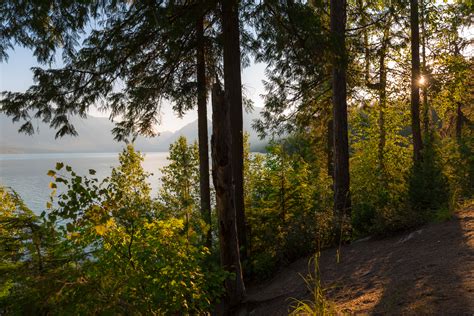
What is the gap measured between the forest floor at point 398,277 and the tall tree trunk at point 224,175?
3.30 ft

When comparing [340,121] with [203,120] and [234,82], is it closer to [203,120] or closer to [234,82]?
[234,82]

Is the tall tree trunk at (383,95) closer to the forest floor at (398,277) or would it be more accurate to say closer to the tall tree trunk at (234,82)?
the tall tree trunk at (234,82)

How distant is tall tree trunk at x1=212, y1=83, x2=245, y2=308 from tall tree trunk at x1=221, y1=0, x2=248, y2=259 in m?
1.22

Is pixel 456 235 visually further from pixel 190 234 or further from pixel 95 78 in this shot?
pixel 95 78

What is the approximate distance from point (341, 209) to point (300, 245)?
1420mm

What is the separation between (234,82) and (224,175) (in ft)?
8.57

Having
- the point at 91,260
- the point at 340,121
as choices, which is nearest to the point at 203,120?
the point at 340,121

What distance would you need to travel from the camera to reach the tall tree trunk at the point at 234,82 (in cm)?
719

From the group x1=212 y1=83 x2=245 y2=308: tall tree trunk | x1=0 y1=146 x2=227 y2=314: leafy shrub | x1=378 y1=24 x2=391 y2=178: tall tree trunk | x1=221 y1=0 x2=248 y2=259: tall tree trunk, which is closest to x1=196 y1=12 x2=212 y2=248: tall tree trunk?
x1=221 y1=0 x2=248 y2=259: tall tree trunk

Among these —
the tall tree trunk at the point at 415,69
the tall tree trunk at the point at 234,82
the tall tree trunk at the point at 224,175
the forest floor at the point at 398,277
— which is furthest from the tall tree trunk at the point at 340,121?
the tall tree trunk at the point at 415,69

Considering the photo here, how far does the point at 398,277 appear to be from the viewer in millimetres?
4270

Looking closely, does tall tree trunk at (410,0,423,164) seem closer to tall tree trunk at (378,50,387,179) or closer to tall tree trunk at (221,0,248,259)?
tall tree trunk at (378,50,387,179)

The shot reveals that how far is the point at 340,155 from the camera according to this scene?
8.48 metres

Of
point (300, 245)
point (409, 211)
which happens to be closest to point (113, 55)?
point (300, 245)
